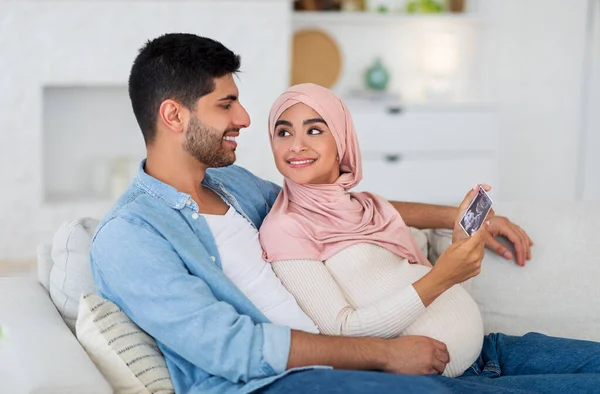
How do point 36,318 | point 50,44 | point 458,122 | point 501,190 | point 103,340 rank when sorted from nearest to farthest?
point 103,340, point 36,318, point 50,44, point 458,122, point 501,190

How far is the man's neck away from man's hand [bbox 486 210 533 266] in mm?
886

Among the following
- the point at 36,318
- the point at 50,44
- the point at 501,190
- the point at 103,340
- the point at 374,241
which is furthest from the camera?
the point at 501,190

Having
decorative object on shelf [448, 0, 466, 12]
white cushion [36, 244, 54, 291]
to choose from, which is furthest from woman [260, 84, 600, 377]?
decorative object on shelf [448, 0, 466, 12]

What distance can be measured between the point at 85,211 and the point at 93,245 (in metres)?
3.44

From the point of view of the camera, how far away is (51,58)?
5.28m

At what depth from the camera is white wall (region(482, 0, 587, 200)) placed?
21.5ft

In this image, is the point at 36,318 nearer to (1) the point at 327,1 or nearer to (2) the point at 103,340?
(2) the point at 103,340

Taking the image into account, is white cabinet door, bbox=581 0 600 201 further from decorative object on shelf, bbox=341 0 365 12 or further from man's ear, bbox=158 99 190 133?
man's ear, bbox=158 99 190 133

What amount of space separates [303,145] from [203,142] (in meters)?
0.27

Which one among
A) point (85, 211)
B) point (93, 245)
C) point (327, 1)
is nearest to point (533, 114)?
point (327, 1)

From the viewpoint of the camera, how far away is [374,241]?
2.40m

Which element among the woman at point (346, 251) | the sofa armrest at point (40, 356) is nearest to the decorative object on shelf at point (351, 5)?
the woman at point (346, 251)

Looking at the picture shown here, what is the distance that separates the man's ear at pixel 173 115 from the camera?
2.24 metres

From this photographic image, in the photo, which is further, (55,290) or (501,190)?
(501,190)
